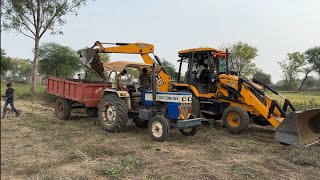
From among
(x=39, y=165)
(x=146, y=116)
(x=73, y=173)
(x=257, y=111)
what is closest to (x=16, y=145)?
(x=39, y=165)

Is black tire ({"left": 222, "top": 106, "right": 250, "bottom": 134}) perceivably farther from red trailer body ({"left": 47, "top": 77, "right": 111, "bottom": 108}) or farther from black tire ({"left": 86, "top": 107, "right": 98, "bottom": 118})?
black tire ({"left": 86, "top": 107, "right": 98, "bottom": 118})

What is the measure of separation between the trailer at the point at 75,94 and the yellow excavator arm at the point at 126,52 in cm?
73

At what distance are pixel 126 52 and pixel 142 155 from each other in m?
4.86

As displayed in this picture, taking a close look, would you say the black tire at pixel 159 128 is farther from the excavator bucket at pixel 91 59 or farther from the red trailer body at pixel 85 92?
the excavator bucket at pixel 91 59

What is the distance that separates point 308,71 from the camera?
66812 millimetres

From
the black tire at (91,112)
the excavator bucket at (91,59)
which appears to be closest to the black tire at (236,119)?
the excavator bucket at (91,59)

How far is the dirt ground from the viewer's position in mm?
5371

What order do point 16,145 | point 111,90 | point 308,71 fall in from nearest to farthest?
point 16,145
point 111,90
point 308,71

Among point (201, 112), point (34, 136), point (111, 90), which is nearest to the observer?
point (34, 136)

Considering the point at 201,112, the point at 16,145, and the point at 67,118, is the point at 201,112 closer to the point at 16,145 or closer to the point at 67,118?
the point at 67,118

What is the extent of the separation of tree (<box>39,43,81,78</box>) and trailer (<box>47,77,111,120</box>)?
2920 cm

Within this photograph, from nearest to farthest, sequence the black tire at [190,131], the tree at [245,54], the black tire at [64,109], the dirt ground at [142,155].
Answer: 1. the dirt ground at [142,155]
2. the black tire at [190,131]
3. the black tire at [64,109]
4. the tree at [245,54]

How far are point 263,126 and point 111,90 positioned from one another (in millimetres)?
5362

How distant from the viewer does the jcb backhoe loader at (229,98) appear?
8352 mm
